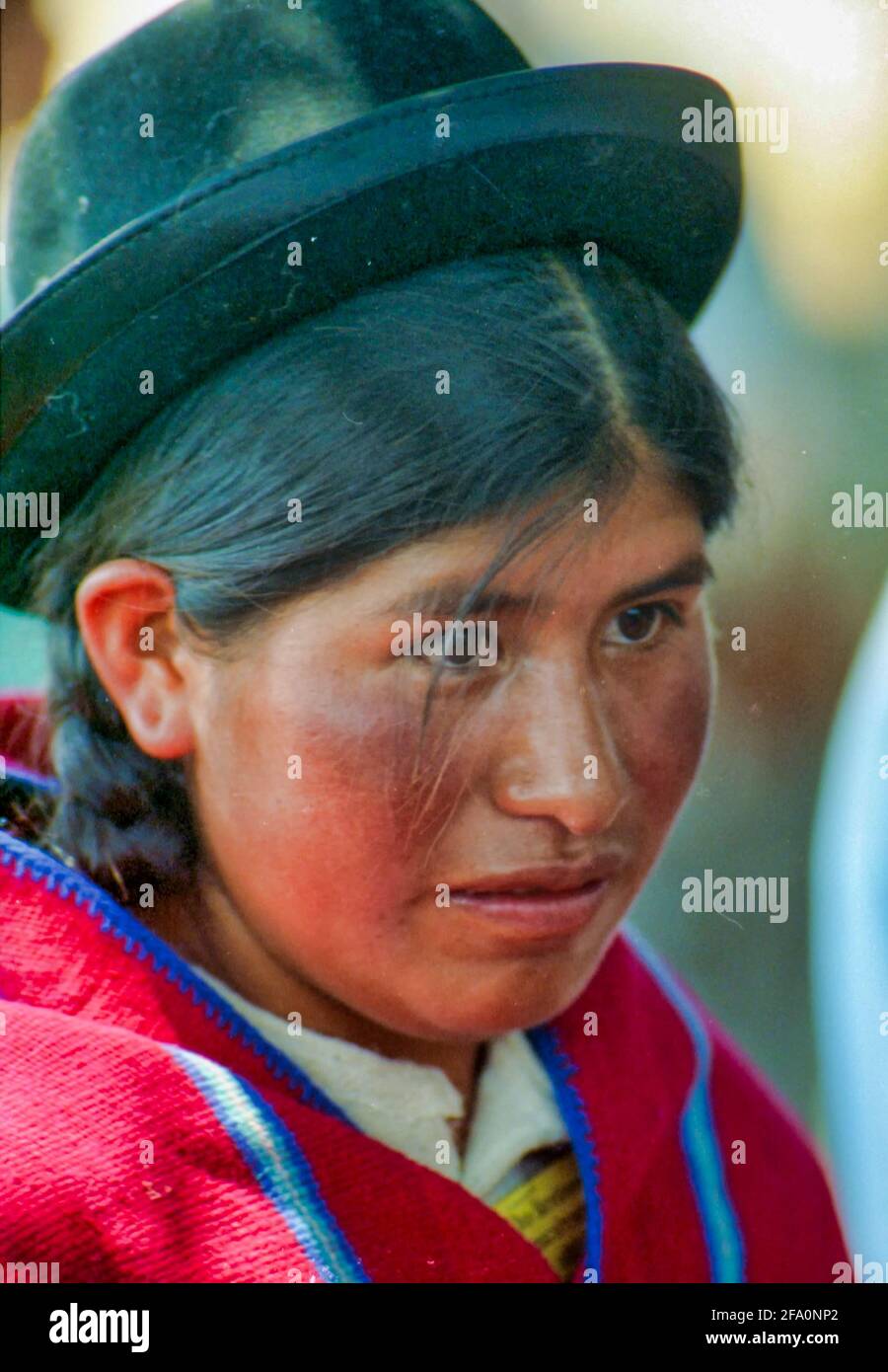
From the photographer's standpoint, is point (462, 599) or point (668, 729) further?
point (668, 729)

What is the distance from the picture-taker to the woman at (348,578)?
1.22 meters

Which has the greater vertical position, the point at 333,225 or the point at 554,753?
the point at 333,225

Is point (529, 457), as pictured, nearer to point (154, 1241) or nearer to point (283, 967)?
point (283, 967)

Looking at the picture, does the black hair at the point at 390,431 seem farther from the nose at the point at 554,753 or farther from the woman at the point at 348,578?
the nose at the point at 554,753

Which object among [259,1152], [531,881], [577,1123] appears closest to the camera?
[259,1152]

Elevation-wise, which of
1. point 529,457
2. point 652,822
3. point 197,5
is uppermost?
point 197,5

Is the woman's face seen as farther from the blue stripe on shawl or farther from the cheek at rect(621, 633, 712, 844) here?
the blue stripe on shawl

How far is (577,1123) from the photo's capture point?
4.72 ft

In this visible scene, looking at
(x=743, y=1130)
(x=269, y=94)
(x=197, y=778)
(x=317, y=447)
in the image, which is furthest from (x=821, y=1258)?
(x=269, y=94)

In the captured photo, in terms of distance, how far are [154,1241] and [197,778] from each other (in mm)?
399

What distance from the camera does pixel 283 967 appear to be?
136 cm

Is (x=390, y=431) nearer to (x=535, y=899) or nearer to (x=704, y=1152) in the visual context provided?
(x=535, y=899)

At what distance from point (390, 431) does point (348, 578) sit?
0.13 meters

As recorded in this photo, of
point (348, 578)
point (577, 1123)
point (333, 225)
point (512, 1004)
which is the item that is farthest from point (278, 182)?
point (577, 1123)
